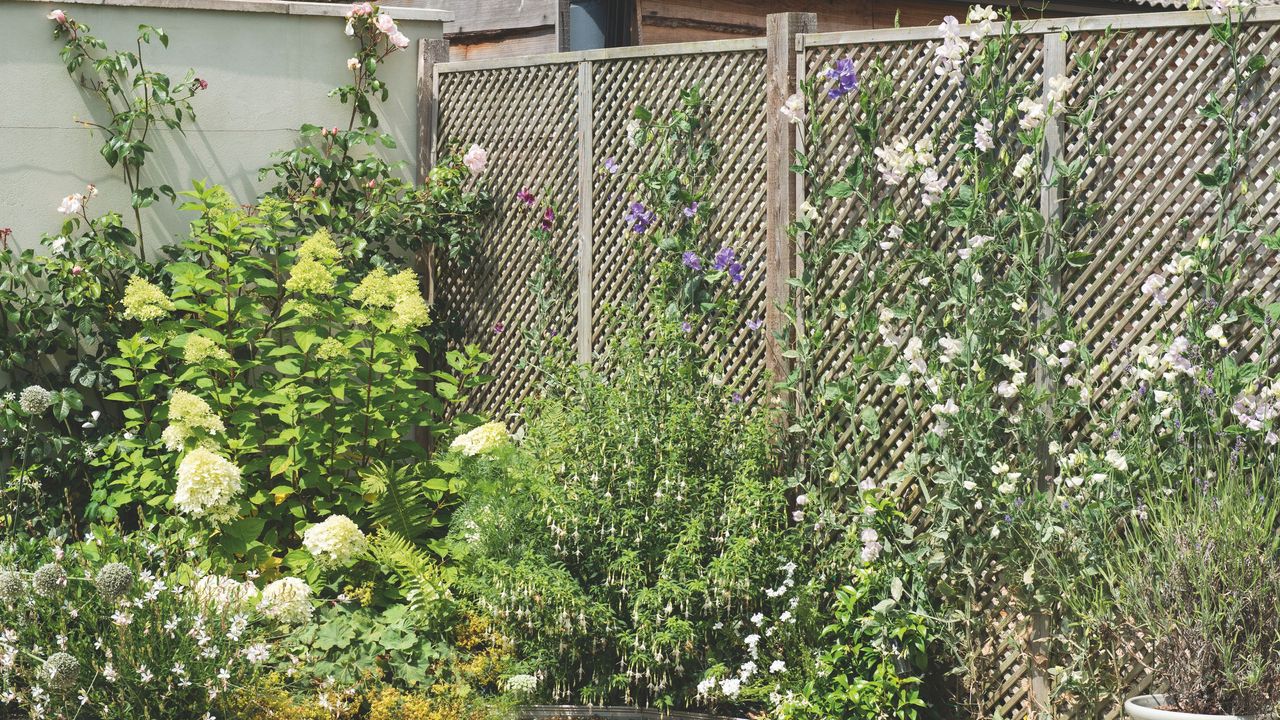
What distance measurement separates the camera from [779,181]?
16.0 ft

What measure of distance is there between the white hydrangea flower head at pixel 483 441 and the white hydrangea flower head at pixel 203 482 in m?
0.90

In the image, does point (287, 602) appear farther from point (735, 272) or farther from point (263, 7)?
point (263, 7)

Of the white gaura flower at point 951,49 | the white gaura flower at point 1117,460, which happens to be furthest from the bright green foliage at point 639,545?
the white gaura flower at point 951,49

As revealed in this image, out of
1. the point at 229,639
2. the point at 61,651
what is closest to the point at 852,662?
the point at 229,639

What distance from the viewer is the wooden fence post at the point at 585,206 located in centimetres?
564

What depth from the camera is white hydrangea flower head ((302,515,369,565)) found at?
189 inches

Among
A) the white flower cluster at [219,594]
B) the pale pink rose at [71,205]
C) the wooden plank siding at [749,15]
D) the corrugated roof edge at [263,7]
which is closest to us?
the white flower cluster at [219,594]

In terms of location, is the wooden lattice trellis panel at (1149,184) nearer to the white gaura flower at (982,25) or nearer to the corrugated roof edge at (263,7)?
the white gaura flower at (982,25)

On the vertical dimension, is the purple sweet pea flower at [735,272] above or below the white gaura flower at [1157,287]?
above

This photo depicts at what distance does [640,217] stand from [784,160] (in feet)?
2.30

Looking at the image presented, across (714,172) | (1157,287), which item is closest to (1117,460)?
(1157,287)

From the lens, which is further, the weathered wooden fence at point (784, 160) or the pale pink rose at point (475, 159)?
the pale pink rose at point (475, 159)

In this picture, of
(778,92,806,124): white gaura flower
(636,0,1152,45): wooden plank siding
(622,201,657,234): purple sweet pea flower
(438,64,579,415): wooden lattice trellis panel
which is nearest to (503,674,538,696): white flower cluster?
(438,64,579,415): wooden lattice trellis panel

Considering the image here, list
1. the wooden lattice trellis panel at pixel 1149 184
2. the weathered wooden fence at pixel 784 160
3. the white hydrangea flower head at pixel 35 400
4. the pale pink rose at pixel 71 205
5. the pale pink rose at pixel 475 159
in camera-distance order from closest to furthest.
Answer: the wooden lattice trellis panel at pixel 1149 184
the weathered wooden fence at pixel 784 160
the white hydrangea flower head at pixel 35 400
the pale pink rose at pixel 71 205
the pale pink rose at pixel 475 159
